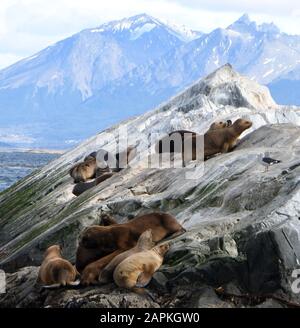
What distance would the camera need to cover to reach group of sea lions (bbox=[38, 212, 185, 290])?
513 inches

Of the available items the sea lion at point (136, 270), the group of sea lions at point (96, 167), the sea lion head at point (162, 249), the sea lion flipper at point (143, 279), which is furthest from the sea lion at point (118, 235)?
the group of sea lions at point (96, 167)

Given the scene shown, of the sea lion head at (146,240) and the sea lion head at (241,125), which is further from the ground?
the sea lion head at (241,125)

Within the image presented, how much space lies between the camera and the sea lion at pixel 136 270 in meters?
12.9

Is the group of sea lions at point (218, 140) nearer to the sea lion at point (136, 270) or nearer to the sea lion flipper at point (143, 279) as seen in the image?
the sea lion at point (136, 270)

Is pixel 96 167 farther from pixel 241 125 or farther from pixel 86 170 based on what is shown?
pixel 241 125

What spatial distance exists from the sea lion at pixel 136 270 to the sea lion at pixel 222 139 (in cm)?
828

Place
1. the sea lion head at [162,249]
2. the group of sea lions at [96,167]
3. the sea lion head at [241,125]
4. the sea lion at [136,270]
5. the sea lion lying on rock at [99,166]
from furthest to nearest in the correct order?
1. the sea lion lying on rock at [99,166]
2. the group of sea lions at [96,167]
3. the sea lion head at [241,125]
4. the sea lion head at [162,249]
5. the sea lion at [136,270]

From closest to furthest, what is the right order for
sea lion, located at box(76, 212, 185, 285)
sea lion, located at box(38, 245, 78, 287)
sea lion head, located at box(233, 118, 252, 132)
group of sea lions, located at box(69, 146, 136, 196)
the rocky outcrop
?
the rocky outcrop, sea lion, located at box(38, 245, 78, 287), sea lion, located at box(76, 212, 185, 285), sea lion head, located at box(233, 118, 252, 132), group of sea lions, located at box(69, 146, 136, 196)

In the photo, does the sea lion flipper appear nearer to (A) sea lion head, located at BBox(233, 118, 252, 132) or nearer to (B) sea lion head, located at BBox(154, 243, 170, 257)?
(B) sea lion head, located at BBox(154, 243, 170, 257)

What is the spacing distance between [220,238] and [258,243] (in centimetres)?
99

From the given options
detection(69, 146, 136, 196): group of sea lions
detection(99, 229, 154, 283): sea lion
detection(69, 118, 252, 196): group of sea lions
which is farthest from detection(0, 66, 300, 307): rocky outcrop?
detection(69, 146, 136, 196): group of sea lions

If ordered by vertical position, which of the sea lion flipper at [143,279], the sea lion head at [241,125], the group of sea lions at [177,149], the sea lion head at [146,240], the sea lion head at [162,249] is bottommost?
the sea lion flipper at [143,279]

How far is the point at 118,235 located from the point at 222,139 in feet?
24.9

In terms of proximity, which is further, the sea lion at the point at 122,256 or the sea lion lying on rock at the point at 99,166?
the sea lion lying on rock at the point at 99,166
